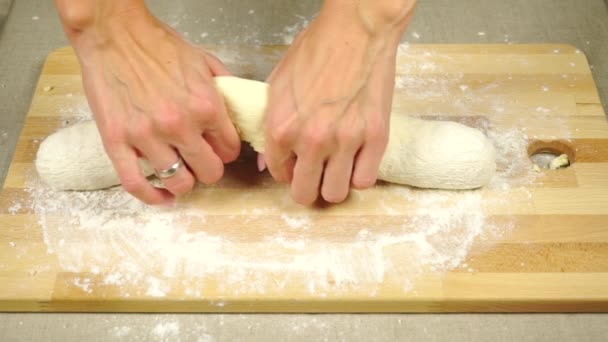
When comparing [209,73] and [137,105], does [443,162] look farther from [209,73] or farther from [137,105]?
[137,105]

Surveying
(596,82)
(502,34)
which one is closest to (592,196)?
(596,82)

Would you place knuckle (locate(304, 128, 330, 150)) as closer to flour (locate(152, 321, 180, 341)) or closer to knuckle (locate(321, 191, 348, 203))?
knuckle (locate(321, 191, 348, 203))

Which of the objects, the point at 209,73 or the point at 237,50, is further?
the point at 237,50

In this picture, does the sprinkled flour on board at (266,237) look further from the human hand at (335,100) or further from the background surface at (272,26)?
the background surface at (272,26)

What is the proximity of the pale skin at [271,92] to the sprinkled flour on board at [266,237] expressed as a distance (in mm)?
142

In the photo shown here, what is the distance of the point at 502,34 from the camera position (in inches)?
73.3

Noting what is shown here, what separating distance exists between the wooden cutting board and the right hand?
0.58 feet

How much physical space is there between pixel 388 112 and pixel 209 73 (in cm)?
37

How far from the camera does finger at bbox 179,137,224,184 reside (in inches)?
48.2

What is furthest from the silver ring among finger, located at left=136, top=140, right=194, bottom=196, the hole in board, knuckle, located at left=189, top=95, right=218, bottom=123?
the hole in board

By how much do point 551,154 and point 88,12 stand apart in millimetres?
1075

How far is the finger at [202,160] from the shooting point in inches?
48.2

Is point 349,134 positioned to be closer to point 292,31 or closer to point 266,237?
point 266,237

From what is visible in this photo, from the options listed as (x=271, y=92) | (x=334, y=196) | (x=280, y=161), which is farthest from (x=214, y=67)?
(x=334, y=196)
